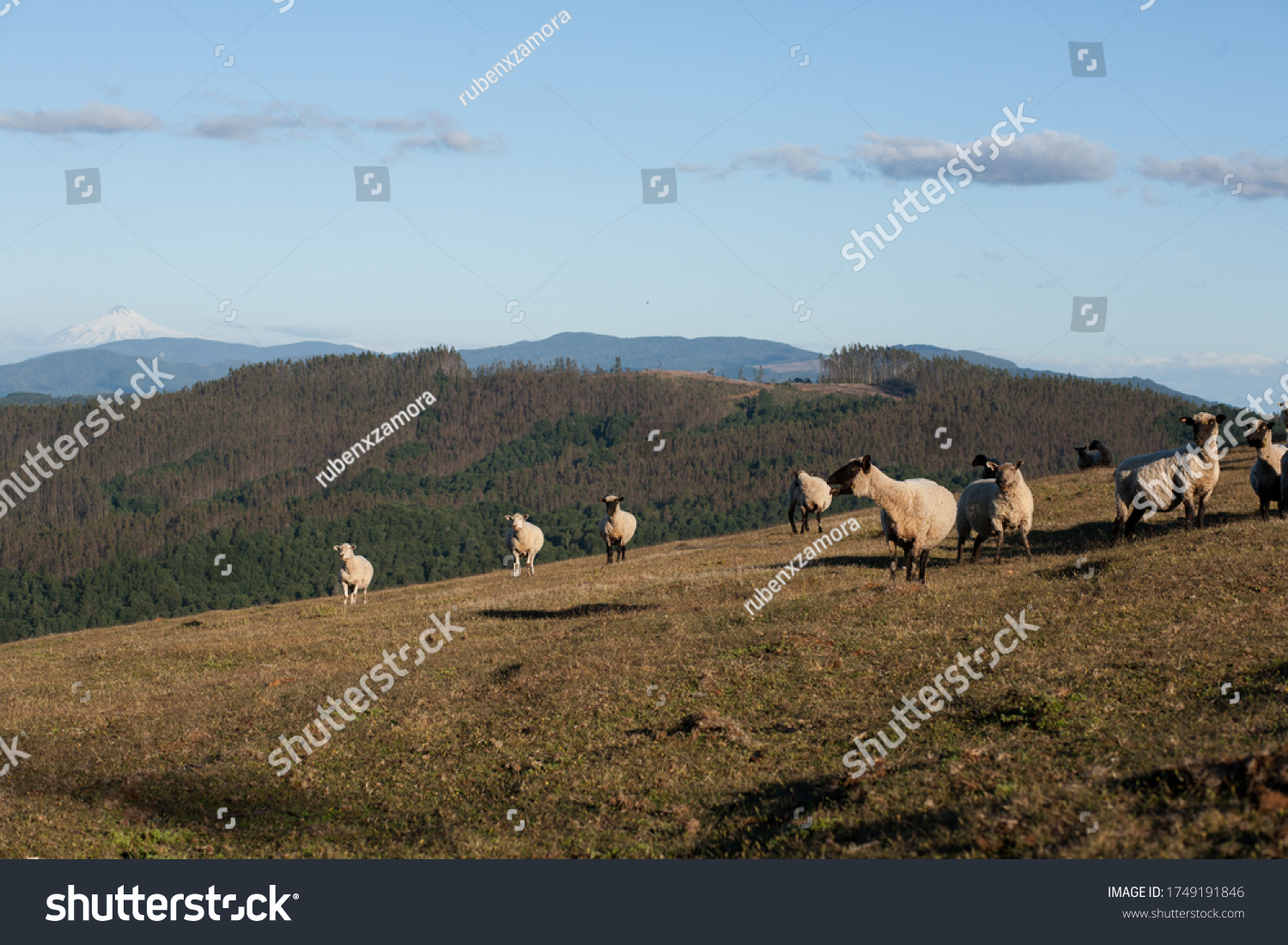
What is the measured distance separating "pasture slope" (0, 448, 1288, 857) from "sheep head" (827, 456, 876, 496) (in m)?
2.67

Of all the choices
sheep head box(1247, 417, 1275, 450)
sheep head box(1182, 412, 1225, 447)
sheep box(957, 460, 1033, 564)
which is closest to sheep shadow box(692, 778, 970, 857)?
sheep box(957, 460, 1033, 564)

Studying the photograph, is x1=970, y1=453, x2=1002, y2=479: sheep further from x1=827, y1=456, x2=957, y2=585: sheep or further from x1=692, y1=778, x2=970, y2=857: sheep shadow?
x1=692, y1=778, x2=970, y2=857: sheep shadow

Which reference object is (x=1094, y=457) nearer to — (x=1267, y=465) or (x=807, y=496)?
(x=807, y=496)

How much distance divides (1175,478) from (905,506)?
29.8 feet

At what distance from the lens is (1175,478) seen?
2859cm

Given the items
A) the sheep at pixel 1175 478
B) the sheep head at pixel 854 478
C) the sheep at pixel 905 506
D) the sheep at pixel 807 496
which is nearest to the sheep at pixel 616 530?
the sheep at pixel 807 496

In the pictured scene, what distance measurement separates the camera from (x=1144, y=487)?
2852cm

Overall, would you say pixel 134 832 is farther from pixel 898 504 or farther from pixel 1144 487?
pixel 1144 487

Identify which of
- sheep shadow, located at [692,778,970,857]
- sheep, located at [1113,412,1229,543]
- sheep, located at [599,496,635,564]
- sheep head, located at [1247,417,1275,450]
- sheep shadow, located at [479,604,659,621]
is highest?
sheep head, located at [1247,417,1275,450]

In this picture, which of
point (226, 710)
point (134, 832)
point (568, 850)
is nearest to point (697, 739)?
point (568, 850)

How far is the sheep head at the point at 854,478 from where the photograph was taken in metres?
24.2

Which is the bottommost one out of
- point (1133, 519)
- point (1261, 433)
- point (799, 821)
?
point (799, 821)

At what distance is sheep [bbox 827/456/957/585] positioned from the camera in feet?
80.5

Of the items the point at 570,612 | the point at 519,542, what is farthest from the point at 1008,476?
the point at 519,542
